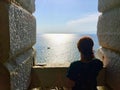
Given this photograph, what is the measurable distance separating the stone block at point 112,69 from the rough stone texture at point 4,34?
161 cm

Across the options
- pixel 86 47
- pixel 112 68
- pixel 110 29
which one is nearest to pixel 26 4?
pixel 86 47

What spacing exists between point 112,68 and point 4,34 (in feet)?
6.17

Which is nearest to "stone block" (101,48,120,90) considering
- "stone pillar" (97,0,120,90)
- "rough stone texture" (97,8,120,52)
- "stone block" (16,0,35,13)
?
"stone pillar" (97,0,120,90)

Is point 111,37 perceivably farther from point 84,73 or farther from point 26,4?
point 26,4

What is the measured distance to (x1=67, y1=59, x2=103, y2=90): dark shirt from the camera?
289cm

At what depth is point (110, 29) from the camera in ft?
11.9

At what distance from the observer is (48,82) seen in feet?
13.0

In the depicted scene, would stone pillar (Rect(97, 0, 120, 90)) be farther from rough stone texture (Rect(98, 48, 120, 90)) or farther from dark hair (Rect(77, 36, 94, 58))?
dark hair (Rect(77, 36, 94, 58))

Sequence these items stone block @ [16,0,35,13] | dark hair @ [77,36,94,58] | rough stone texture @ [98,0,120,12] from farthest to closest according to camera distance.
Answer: rough stone texture @ [98,0,120,12], stone block @ [16,0,35,13], dark hair @ [77,36,94,58]

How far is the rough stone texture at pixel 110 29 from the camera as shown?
3262mm

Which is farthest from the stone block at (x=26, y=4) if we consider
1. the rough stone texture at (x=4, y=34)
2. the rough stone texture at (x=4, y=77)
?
the rough stone texture at (x=4, y=77)

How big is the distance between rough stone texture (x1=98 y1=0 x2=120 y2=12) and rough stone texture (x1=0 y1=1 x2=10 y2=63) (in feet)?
5.51

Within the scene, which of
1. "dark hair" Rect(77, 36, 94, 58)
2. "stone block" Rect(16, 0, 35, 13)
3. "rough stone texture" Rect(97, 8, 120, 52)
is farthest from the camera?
"rough stone texture" Rect(97, 8, 120, 52)

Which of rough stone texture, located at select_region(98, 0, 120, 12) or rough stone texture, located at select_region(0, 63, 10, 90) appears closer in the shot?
rough stone texture, located at select_region(0, 63, 10, 90)
